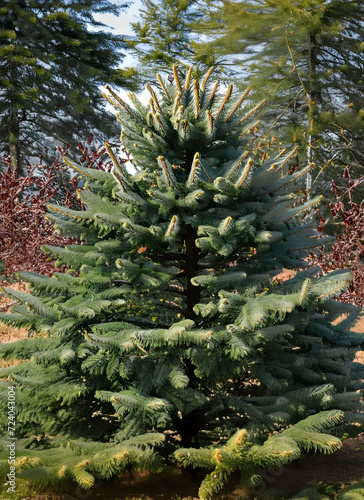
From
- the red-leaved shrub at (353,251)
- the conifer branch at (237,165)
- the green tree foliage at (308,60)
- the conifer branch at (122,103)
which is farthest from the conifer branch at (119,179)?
the green tree foliage at (308,60)

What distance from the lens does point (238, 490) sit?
368cm

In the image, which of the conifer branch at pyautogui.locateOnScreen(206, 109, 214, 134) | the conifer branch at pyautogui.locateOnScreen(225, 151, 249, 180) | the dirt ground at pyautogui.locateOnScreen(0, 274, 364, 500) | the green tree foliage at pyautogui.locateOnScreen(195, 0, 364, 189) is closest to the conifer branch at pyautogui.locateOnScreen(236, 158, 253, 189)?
the conifer branch at pyautogui.locateOnScreen(225, 151, 249, 180)

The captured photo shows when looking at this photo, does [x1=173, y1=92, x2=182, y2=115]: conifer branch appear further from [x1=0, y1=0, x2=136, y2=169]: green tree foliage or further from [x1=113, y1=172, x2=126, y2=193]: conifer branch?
[x1=0, y1=0, x2=136, y2=169]: green tree foliage

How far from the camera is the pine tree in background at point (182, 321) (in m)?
3.10

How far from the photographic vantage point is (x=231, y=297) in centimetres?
321

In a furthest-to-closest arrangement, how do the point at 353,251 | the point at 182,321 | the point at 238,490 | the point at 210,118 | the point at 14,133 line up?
the point at 14,133
the point at 353,251
the point at 238,490
the point at 210,118
the point at 182,321

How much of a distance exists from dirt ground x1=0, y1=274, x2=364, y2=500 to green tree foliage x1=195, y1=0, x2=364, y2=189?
10.9 m

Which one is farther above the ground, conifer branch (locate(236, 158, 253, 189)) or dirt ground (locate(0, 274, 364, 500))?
conifer branch (locate(236, 158, 253, 189))

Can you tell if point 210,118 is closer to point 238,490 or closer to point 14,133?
point 238,490

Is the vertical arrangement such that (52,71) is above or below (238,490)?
above

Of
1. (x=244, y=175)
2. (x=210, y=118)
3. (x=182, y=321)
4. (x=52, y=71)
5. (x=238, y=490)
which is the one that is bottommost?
(x=238, y=490)

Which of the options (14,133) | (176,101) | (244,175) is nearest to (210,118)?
(176,101)

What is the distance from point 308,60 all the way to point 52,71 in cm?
847

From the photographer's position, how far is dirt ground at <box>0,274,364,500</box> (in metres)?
3.55
